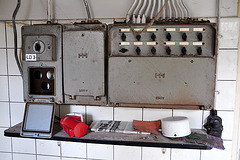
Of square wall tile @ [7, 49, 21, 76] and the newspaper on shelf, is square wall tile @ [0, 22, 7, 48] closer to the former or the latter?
square wall tile @ [7, 49, 21, 76]

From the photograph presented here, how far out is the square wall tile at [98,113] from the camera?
144cm

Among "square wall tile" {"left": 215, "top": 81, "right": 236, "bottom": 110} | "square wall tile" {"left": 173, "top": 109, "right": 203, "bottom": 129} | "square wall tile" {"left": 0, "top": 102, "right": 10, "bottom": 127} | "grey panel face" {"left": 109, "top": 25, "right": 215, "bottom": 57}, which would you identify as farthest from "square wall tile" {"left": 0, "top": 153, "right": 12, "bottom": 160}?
"square wall tile" {"left": 215, "top": 81, "right": 236, "bottom": 110}

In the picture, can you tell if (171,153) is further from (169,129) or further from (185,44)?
(185,44)

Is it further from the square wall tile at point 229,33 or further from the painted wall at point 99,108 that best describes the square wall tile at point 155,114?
the square wall tile at point 229,33

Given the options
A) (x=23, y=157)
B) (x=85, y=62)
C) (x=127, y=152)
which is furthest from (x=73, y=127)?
(x=23, y=157)

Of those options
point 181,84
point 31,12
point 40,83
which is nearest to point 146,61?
point 181,84

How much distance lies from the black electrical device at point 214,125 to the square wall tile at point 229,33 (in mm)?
463

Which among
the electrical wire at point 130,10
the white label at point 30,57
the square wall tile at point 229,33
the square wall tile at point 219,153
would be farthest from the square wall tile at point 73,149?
the square wall tile at point 229,33

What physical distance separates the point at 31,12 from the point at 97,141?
1.08m

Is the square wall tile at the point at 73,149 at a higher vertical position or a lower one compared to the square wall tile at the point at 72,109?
lower

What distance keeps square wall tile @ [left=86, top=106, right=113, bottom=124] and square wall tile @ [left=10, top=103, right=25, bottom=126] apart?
1.82 ft

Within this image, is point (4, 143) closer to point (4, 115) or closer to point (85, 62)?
point (4, 115)

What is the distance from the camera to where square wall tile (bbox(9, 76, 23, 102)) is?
4.97ft

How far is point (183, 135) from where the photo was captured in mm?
1136
